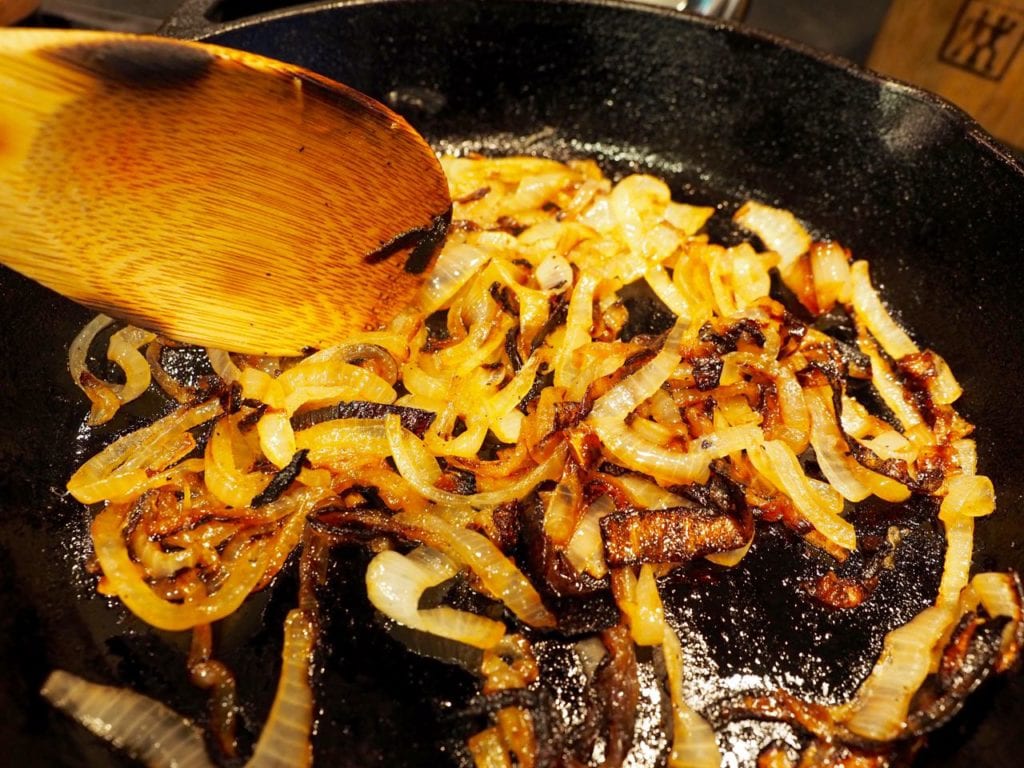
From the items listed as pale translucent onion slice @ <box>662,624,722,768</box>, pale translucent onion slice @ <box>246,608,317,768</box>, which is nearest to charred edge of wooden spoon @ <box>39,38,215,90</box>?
pale translucent onion slice @ <box>246,608,317,768</box>

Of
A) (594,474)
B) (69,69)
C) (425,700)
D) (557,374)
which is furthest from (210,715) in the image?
(69,69)

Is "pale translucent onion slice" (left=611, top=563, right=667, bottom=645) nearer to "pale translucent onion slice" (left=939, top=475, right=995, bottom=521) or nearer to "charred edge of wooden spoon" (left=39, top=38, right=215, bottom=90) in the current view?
"pale translucent onion slice" (left=939, top=475, right=995, bottom=521)

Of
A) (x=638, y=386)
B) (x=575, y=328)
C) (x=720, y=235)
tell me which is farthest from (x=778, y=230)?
(x=638, y=386)

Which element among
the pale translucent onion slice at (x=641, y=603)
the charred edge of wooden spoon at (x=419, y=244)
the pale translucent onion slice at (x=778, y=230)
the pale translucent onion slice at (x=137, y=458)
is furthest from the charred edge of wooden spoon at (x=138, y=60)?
the pale translucent onion slice at (x=778, y=230)

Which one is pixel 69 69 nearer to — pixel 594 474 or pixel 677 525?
pixel 594 474

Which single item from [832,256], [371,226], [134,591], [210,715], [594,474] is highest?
[832,256]

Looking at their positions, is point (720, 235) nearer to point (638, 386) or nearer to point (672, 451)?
point (638, 386)
